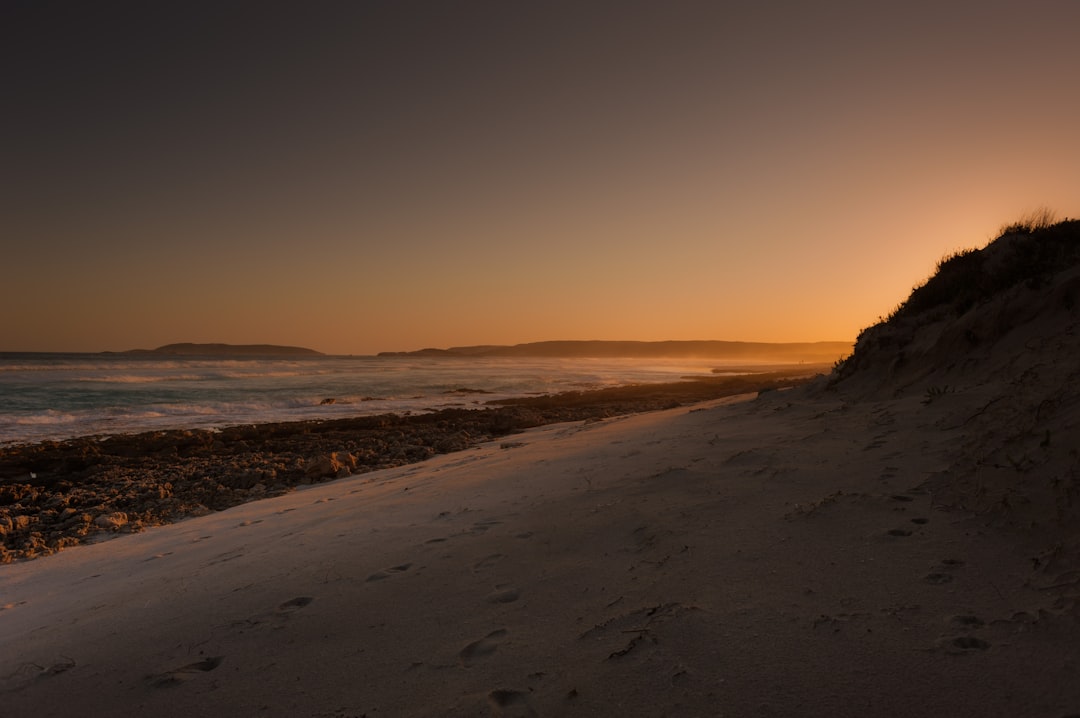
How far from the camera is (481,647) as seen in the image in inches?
96.0

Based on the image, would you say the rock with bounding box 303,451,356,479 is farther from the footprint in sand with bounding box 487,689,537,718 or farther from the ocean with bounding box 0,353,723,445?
the ocean with bounding box 0,353,723,445

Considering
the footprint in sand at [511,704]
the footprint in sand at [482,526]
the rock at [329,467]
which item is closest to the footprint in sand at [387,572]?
the footprint in sand at [482,526]

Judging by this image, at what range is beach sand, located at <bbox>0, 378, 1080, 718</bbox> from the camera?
194cm

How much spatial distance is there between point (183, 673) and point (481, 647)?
4.98ft

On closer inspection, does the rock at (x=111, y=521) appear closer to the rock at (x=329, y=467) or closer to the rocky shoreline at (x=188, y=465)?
the rocky shoreline at (x=188, y=465)

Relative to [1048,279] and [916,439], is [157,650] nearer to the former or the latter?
[916,439]

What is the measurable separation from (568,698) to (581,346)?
624 ft

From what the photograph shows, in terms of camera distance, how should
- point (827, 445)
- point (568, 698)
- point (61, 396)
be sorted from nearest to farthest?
point (568, 698) < point (827, 445) < point (61, 396)

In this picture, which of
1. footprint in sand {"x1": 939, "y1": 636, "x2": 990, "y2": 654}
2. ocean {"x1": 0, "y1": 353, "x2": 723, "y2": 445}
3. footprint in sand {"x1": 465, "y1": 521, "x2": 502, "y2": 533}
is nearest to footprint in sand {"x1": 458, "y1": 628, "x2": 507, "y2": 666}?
footprint in sand {"x1": 465, "y1": 521, "x2": 502, "y2": 533}

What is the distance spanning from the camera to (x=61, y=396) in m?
25.3

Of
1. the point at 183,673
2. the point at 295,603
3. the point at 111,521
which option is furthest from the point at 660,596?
the point at 111,521

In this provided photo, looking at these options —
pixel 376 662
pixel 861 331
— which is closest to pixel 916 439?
pixel 376 662

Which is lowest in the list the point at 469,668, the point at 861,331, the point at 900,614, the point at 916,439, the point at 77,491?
the point at 77,491

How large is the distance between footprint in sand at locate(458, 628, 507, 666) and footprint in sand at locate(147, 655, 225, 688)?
4.31ft
